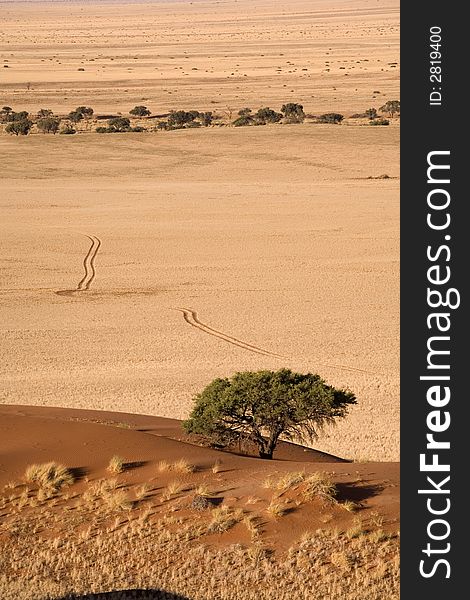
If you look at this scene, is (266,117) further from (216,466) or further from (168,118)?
(216,466)

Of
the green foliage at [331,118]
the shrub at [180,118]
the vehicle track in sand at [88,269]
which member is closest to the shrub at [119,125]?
the shrub at [180,118]

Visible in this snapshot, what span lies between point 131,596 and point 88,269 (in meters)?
33.5

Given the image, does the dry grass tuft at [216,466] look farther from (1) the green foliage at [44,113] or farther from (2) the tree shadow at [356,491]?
(1) the green foliage at [44,113]

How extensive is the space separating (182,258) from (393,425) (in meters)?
24.1

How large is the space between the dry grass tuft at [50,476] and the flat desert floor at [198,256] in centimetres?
774

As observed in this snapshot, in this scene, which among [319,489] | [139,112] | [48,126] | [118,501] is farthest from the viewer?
[139,112]

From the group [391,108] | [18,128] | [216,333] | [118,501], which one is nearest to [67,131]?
[18,128]

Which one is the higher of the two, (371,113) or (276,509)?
(371,113)

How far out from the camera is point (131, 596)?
37.8 ft

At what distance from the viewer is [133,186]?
6581 centimetres

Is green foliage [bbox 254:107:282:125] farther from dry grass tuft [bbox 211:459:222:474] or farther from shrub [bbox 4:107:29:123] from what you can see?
dry grass tuft [bbox 211:459:222:474]

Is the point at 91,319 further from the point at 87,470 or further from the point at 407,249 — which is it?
the point at 407,249

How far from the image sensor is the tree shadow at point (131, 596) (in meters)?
11.5

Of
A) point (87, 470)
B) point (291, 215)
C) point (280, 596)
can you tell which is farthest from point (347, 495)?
point (291, 215)
